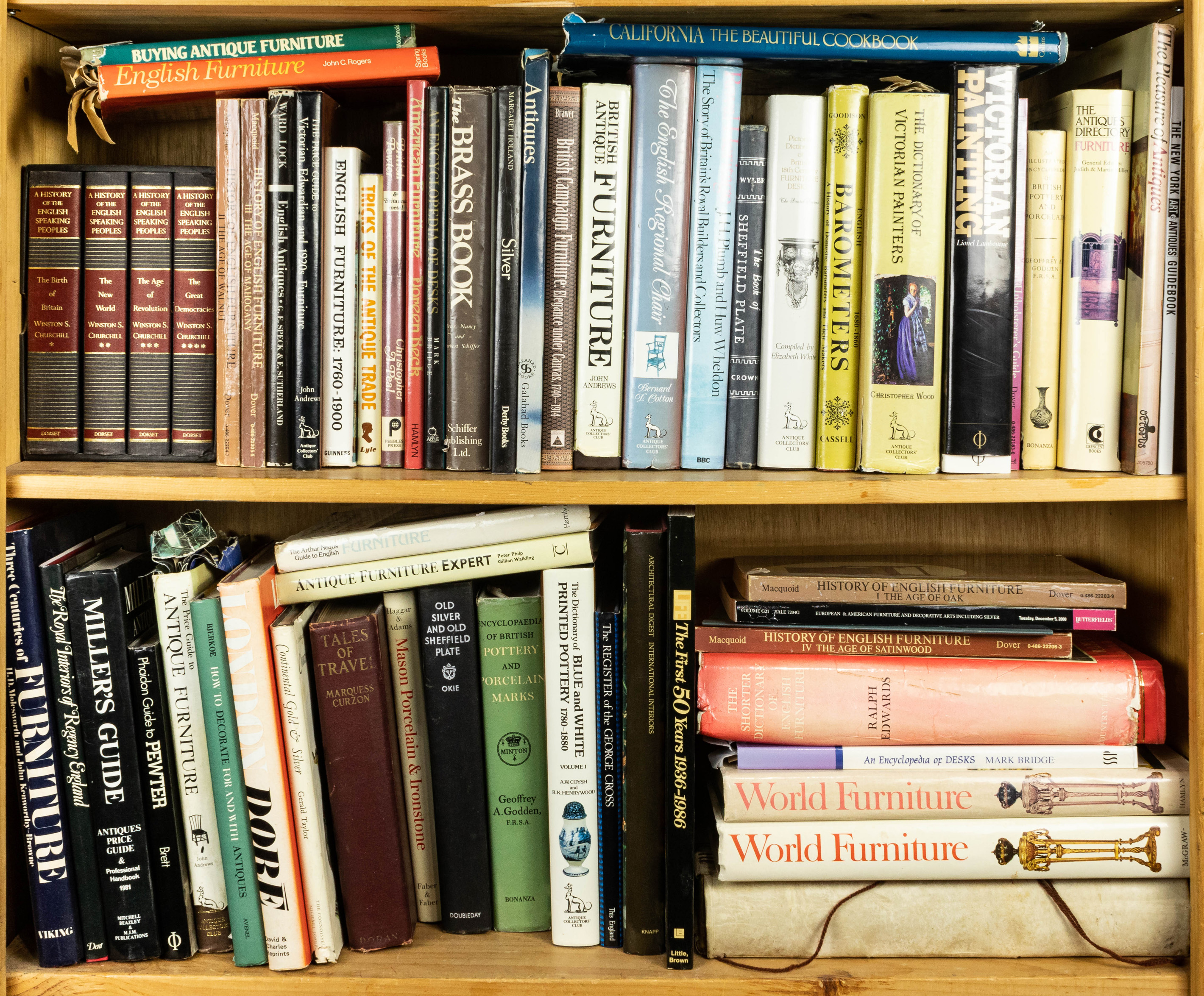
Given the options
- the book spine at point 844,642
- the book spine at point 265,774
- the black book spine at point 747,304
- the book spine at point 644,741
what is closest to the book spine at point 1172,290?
the book spine at point 844,642

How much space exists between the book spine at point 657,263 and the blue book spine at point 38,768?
1.72 ft

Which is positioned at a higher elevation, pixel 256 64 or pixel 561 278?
pixel 256 64

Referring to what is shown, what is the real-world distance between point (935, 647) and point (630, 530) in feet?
0.99

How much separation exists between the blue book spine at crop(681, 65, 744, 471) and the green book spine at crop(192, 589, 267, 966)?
0.44m

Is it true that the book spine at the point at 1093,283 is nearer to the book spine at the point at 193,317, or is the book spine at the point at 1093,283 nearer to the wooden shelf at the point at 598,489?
the wooden shelf at the point at 598,489

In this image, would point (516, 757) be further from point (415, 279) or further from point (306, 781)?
point (415, 279)

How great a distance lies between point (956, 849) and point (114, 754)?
74cm

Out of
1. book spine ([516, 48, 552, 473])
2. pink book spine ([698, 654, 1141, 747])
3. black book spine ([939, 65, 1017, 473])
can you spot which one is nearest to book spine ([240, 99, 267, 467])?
book spine ([516, 48, 552, 473])

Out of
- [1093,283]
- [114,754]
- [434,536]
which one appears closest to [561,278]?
[434,536]

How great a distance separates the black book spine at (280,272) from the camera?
764mm

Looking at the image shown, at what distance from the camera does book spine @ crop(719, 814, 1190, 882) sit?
0.78m

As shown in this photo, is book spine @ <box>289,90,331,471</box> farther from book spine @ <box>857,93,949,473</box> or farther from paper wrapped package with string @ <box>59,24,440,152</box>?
book spine @ <box>857,93,949,473</box>

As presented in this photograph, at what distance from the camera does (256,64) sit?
780mm

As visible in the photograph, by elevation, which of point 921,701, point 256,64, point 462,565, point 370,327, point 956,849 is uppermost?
point 256,64
